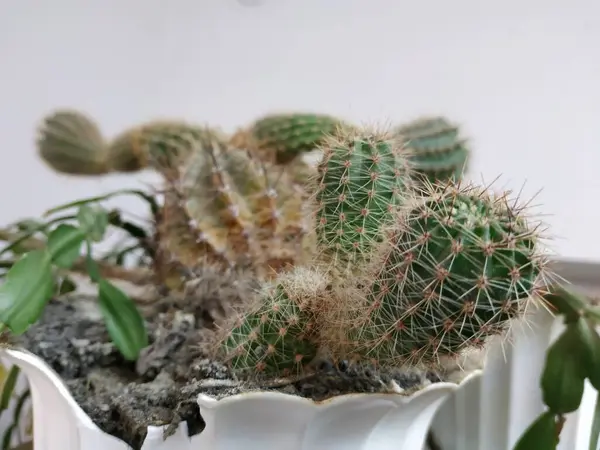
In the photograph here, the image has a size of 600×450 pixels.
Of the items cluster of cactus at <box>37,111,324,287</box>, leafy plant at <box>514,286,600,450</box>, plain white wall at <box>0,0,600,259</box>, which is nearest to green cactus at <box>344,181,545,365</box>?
leafy plant at <box>514,286,600,450</box>

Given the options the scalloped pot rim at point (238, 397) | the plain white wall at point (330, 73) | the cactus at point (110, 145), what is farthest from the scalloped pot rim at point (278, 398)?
the plain white wall at point (330, 73)

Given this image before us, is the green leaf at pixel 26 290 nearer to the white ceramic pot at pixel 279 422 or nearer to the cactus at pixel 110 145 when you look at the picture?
the white ceramic pot at pixel 279 422

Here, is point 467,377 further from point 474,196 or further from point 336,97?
point 336,97

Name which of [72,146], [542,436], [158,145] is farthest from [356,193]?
[72,146]

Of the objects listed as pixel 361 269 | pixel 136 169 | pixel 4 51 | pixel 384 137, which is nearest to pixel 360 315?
pixel 361 269

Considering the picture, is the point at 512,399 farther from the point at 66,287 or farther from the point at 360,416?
the point at 66,287

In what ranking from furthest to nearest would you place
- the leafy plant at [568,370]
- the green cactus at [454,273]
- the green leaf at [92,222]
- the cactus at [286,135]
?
the cactus at [286,135] < the green leaf at [92,222] < the leafy plant at [568,370] < the green cactus at [454,273]
